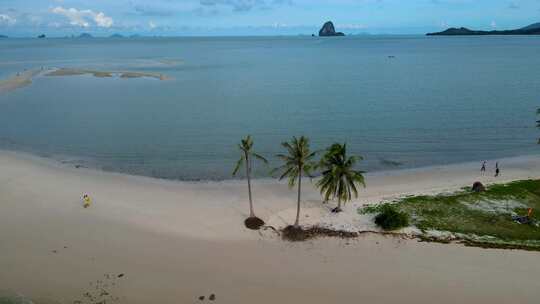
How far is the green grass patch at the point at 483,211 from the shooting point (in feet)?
111

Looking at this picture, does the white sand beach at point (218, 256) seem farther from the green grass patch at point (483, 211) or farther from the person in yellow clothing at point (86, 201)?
the green grass patch at point (483, 211)

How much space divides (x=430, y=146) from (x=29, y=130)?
6295 cm

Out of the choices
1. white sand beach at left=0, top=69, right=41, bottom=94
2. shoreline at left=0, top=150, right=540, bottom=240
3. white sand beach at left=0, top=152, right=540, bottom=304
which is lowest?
white sand beach at left=0, top=152, right=540, bottom=304

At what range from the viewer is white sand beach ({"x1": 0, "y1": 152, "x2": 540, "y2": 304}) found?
1099 inches

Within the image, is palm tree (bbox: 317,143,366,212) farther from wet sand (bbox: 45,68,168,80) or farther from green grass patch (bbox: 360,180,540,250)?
wet sand (bbox: 45,68,168,80)

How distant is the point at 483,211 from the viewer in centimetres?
3784

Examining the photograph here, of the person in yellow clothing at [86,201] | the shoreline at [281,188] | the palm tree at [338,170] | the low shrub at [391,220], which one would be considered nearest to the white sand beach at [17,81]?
the shoreline at [281,188]

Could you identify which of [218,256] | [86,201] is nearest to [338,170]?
[218,256]

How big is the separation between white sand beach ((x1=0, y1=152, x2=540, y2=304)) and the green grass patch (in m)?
2.20

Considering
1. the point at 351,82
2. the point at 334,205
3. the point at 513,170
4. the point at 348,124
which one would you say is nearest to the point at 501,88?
the point at 351,82

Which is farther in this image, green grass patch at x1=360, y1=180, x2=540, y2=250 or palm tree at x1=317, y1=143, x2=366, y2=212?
palm tree at x1=317, y1=143, x2=366, y2=212

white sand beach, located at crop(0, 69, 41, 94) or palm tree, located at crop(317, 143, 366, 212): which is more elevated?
white sand beach, located at crop(0, 69, 41, 94)

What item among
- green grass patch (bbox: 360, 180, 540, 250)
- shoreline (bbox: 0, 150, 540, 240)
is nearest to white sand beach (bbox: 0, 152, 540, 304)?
shoreline (bbox: 0, 150, 540, 240)

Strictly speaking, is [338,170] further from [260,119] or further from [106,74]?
[106,74]
